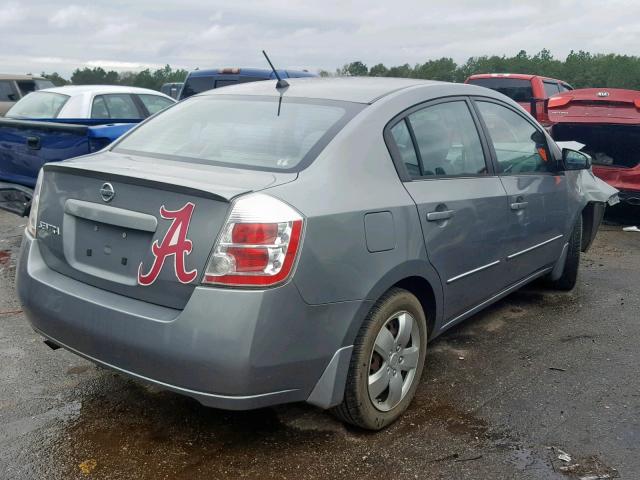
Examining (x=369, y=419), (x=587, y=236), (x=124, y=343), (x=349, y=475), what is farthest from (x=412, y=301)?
(x=587, y=236)

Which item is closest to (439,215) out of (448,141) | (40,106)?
(448,141)

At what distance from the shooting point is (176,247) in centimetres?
252

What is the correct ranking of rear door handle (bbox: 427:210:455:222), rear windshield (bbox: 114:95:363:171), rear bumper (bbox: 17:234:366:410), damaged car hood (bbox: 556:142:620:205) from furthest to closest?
damaged car hood (bbox: 556:142:620:205), rear door handle (bbox: 427:210:455:222), rear windshield (bbox: 114:95:363:171), rear bumper (bbox: 17:234:366:410)

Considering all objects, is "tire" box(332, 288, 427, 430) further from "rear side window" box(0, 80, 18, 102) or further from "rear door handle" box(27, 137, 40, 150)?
"rear side window" box(0, 80, 18, 102)

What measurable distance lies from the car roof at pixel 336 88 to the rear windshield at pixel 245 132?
8cm

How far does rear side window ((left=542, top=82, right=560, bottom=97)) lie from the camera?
12.4m

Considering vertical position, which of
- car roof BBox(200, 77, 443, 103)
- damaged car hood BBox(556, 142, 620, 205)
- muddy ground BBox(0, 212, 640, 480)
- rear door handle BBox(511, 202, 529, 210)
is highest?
car roof BBox(200, 77, 443, 103)

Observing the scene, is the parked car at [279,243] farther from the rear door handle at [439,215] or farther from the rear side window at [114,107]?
the rear side window at [114,107]

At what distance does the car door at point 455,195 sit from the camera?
3.21 m

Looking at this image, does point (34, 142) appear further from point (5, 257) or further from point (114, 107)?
point (114, 107)

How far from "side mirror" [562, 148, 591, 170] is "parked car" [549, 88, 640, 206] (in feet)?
9.37

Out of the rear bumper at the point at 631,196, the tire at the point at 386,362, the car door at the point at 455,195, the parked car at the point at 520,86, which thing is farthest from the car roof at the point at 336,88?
the parked car at the point at 520,86

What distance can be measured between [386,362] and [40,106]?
7130 millimetres

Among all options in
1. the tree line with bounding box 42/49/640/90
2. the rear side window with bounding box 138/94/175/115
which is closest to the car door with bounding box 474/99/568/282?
the rear side window with bounding box 138/94/175/115
